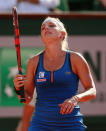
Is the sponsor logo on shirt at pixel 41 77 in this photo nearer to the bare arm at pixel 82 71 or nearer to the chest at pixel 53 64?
the chest at pixel 53 64

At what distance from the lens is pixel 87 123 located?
636 centimetres

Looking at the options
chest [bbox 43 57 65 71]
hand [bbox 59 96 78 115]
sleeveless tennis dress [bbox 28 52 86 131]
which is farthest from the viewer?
chest [bbox 43 57 65 71]

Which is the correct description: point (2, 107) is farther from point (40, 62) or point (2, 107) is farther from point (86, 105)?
point (40, 62)

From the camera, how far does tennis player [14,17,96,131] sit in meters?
3.71

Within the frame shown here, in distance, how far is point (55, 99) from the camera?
12.2ft

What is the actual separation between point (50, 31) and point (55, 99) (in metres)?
0.58

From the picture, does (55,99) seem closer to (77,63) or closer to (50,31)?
(77,63)

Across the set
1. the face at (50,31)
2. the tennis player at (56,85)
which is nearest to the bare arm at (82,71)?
the tennis player at (56,85)

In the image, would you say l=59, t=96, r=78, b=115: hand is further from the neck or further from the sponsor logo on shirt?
the neck

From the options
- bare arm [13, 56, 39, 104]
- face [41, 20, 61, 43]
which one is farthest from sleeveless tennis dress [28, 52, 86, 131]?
face [41, 20, 61, 43]

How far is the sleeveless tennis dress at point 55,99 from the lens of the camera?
371cm

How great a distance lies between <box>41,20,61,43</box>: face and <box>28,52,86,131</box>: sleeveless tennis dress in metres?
0.26

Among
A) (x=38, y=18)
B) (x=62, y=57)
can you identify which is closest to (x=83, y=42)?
(x=38, y=18)

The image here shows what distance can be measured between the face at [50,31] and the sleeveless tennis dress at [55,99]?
0.84ft
